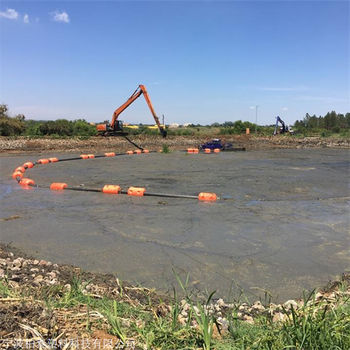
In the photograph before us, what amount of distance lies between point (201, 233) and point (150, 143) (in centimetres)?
2987

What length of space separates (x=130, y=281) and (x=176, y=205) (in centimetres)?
519

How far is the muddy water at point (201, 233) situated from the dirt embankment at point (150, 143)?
19.5 m

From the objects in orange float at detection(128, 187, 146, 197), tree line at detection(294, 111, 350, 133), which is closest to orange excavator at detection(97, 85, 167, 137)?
orange float at detection(128, 187, 146, 197)

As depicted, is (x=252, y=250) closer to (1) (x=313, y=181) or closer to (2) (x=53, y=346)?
(2) (x=53, y=346)

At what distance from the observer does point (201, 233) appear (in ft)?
24.8

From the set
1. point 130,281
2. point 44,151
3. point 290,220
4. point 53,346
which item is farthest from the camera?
point 44,151

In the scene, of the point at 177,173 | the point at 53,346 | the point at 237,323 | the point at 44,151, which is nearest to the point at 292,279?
the point at 237,323

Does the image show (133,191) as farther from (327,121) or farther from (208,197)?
(327,121)

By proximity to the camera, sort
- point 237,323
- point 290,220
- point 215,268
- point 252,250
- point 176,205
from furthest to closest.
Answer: point 176,205
point 290,220
point 252,250
point 215,268
point 237,323

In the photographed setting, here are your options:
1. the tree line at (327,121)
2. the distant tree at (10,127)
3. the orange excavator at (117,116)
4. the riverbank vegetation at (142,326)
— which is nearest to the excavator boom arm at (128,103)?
the orange excavator at (117,116)

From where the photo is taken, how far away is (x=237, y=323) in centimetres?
334

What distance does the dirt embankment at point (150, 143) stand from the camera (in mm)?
32062

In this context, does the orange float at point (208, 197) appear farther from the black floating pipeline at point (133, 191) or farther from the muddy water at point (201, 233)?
the muddy water at point (201, 233)

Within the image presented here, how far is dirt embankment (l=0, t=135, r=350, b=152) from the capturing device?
3206cm
